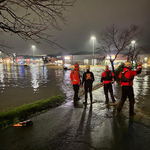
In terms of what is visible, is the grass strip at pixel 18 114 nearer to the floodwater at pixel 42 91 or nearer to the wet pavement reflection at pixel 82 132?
the wet pavement reflection at pixel 82 132

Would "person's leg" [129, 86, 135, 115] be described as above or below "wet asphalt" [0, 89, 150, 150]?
above

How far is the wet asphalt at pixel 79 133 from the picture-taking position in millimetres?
2955

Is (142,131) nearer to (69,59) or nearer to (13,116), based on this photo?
(13,116)

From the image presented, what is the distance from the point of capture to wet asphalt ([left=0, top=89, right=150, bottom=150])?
2.96 meters

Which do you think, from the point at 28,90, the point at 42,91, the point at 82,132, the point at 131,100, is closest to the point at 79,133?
the point at 82,132

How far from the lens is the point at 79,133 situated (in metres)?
3.49

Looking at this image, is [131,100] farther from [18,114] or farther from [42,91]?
[42,91]

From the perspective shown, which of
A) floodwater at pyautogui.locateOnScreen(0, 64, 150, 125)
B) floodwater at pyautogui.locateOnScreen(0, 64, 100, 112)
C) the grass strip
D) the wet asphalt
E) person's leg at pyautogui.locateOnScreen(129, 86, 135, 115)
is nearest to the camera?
the wet asphalt

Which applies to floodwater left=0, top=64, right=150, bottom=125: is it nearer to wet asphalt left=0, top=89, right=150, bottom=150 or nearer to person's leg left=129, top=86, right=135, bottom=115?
person's leg left=129, top=86, right=135, bottom=115

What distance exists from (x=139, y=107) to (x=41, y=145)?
4327 millimetres

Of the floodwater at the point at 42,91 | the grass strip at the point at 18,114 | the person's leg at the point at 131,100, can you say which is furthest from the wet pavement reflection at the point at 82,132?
the floodwater at the point at 42,91

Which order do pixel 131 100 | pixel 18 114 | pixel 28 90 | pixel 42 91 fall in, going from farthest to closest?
1. pixel 28 90
2. pixel 42 91
3. pixel 18 114
4. pixel 131 100

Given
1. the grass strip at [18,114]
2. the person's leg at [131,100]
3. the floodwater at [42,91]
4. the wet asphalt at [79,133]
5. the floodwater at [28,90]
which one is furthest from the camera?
the floodwater at [28,90]

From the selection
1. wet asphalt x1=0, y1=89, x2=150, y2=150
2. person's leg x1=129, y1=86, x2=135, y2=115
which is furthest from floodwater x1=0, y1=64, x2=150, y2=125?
wet asphalt x1=0, y1=89, x2=150, y2=150
